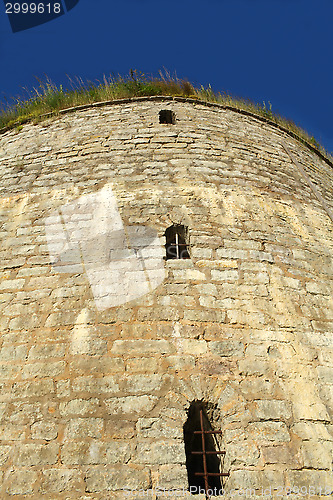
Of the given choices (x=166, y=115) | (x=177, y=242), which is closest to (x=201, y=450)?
(x=177, y=242)

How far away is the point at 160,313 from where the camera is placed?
2.89m

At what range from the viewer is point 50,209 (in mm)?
3719

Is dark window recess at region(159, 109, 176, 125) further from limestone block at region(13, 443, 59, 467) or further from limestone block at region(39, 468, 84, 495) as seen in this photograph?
limestone block at region(39, 468, 84, 495)

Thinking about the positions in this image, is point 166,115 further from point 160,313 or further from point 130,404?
point 130,404

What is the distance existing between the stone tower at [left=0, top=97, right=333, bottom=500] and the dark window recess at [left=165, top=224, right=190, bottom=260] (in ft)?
0.04

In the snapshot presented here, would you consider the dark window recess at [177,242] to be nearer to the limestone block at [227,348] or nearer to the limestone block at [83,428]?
the limestone block at [227,348]

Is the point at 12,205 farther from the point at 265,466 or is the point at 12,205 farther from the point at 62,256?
the point at 265,466

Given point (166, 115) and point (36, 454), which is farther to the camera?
point (166, 115)

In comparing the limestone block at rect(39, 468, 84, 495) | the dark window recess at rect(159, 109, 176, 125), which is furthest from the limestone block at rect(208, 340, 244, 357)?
the dark window recess at rect(159, 109, 176, 125)

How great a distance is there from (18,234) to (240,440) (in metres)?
2.72

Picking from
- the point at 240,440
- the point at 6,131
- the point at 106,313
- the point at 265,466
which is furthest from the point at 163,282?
the point at 6,131

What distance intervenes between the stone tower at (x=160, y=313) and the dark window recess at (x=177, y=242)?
0.01 metres

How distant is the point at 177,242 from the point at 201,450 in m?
1.73

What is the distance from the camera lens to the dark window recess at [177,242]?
334 cm
